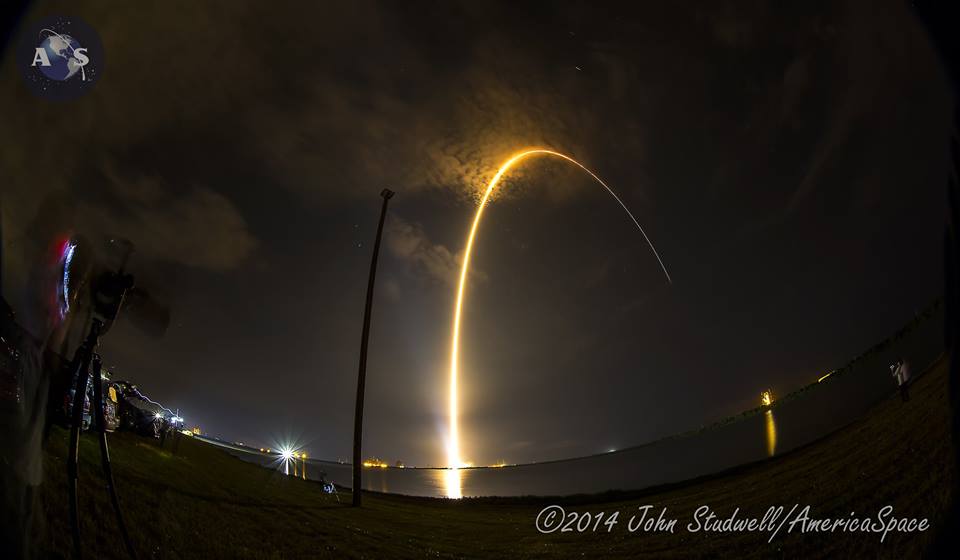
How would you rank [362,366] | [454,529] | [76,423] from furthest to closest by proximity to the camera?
[362,366] → [454,529] → [76,423]

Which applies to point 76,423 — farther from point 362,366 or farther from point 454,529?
point 362,366

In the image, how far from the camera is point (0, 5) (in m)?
1.27

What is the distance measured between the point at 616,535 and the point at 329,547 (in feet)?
16.9

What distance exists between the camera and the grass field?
9.27 feet

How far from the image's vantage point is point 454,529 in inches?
412

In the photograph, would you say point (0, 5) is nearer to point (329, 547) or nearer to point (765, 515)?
point (329, 547)

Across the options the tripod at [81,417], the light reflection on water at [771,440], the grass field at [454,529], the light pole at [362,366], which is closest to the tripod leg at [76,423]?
the tripod at [81,417]

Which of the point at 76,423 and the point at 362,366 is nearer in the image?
the point at 76,423

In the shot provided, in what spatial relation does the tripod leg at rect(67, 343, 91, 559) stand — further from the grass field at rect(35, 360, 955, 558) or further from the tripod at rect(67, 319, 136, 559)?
the grass field at rect(35, 360, 955, 558)

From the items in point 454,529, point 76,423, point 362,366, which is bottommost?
point 454,529

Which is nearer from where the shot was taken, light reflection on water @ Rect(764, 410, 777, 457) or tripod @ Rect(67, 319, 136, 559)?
tripod @ Rect(67, 319, 136, 559)

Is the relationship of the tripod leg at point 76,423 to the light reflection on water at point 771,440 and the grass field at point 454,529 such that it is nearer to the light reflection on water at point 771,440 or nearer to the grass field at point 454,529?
the grass field at point 454,529

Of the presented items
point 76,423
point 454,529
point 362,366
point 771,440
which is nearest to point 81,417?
point 76,423

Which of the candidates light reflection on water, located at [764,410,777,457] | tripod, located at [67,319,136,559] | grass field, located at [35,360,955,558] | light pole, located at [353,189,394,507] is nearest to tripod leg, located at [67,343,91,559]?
tripod, located at [67,319,136,559]
